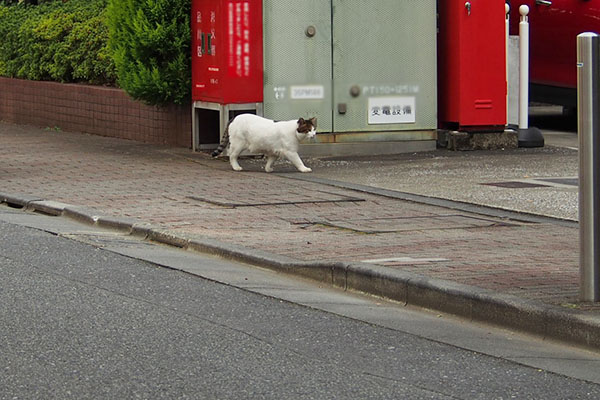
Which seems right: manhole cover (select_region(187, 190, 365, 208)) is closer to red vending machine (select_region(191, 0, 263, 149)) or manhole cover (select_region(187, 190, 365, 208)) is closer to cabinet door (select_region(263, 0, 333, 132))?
red vending machine (select_region(191, 0, 263, 149))

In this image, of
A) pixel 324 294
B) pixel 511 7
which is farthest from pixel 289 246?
pixel 511 7

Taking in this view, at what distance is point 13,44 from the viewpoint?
2327cm

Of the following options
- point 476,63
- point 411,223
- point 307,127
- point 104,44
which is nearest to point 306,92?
point 307,127

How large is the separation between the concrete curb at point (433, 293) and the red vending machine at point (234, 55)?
5718 mm

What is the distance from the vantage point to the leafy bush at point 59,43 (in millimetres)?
20656

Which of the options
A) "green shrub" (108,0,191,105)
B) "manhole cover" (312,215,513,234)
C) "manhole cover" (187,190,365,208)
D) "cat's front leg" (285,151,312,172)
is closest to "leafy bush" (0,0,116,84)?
"green shrub" (108,0,191,105)

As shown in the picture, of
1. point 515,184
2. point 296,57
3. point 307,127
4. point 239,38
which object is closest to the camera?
point 515,184

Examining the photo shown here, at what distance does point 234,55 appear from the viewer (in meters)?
Result: 16.1

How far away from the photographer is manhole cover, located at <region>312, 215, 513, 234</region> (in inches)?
421

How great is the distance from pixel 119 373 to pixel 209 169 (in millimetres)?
9223

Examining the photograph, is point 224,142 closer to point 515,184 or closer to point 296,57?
point 296,57

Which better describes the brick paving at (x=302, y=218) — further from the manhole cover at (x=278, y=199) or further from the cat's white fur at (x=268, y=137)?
the cat's white fur at (x=268, y=137)

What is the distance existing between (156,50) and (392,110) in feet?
10.5

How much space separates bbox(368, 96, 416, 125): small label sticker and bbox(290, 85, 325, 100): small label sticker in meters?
0.79
